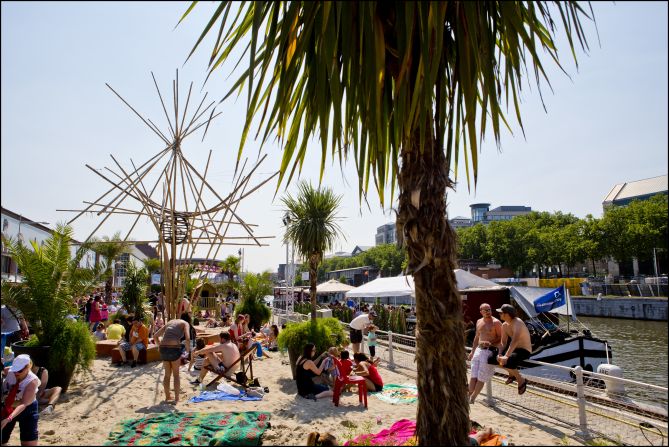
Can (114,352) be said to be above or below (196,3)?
below

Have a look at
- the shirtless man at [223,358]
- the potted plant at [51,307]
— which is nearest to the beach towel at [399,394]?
the shirtless man at [223,358]

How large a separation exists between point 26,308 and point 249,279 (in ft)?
38.7

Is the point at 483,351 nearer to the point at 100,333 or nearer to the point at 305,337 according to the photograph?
the point at 305,337

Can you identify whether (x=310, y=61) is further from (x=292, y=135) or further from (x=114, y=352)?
(x=114, y=352)

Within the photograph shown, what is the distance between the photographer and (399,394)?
8.27 meters

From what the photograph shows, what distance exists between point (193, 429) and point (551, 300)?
39.1ft

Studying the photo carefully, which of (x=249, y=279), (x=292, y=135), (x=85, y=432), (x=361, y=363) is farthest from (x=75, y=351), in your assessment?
(x=249, y=279)

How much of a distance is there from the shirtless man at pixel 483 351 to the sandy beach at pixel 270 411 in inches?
14.7

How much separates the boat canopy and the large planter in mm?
12946

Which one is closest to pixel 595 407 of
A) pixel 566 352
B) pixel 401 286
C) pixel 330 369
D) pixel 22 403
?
pixel 330 369

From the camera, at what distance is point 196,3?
13.5 ft

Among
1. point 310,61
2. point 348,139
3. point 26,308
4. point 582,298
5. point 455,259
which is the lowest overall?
point 582,298

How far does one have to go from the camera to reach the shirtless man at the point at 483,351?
7.13 meters

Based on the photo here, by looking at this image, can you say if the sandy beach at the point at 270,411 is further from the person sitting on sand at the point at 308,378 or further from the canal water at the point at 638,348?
the canal water at the point at 638,348
